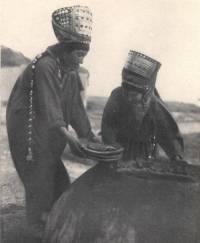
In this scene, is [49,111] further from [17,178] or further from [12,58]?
[12,58]

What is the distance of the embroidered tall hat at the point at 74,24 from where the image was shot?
2965mm

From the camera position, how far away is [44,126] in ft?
10.4

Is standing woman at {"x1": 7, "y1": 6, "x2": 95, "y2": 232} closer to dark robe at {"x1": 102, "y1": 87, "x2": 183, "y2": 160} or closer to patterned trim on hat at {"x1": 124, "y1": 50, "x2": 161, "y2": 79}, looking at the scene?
dark robe at {"x1": 102, "y1": 87, "x2": 183, "y2": 160}

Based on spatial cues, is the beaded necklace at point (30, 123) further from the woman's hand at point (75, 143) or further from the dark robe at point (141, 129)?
the dark robe at point (141, 129)

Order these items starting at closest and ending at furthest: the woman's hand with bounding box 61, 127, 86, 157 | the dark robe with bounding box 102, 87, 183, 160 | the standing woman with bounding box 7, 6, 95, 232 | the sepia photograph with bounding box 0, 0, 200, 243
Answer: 1. the sepia photograph with bounding box 0, 0, 200, 243
2. the woman's hand with bounding box 61, 127, 86, 157
3. the standing woman with bounding box 7, 6, 95, 232
4. the dark robe with bounding box 102, 87, 183, 160

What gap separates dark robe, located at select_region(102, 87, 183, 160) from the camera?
329 cm

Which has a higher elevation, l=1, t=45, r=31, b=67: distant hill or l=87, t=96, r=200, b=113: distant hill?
l=1, t=45, r=31, b=67: distant hill

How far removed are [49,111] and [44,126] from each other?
279 millimetres

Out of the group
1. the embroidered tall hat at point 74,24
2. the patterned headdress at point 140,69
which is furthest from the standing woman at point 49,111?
the patterned headdress at point 140,69

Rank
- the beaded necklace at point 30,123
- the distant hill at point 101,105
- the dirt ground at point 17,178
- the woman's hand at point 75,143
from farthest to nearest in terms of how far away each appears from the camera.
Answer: the distant hill at point 101,105 → the dirt ground at point 17,178 → the beaded necklace at point 30,123 → the woman's hand at point 75,143

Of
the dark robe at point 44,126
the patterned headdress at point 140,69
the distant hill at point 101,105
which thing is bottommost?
the distant hill at point 101,105

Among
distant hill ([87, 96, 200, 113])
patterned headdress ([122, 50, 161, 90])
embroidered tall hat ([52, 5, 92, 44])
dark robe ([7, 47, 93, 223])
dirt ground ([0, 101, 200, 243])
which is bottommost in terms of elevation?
dirt ground ([0, 101, 200, 243])

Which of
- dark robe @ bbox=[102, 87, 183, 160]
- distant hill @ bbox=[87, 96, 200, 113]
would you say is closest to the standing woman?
dark robe @ bbox=[102, 87, 183, 160]

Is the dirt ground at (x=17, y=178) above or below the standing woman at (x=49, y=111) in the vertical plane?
below
